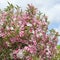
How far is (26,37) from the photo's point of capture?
22.7ft

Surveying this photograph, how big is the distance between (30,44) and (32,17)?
2.27 ft

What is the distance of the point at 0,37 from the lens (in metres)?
7.09

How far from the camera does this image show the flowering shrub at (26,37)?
688cm

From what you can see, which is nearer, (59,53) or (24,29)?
(24,29)

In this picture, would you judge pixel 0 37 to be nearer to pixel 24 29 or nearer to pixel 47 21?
pixel 24 29

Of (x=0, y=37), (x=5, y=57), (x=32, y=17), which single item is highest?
(x=32, y=17)

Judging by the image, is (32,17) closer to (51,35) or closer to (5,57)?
(51,35)

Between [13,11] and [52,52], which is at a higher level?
[13,11]

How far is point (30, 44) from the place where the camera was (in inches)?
274

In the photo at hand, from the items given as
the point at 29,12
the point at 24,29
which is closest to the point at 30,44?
the point at 24,29

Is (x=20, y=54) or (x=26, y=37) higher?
(x=26, y=37)

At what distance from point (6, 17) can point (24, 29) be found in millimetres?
532

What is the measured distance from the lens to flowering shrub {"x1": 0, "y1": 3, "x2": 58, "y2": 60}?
6.88 metres

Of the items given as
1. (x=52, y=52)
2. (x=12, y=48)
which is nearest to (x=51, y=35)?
(x=52, y=52)
